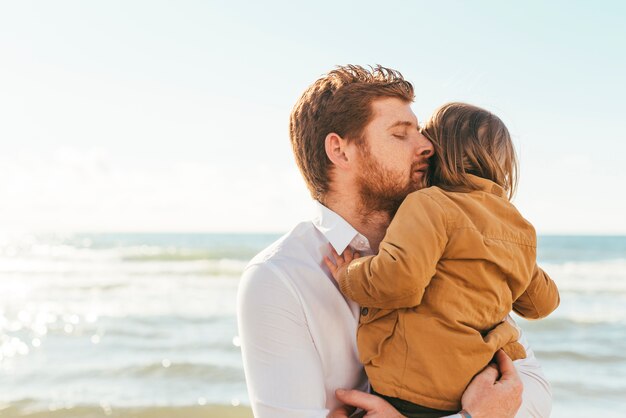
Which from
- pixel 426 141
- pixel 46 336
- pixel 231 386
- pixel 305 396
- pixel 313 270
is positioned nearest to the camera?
pixel 305 396

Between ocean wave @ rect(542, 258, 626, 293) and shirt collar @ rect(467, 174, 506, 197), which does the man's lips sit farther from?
ocean wave @ rect(542, 258, 626, 293)

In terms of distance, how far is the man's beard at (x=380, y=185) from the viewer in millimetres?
2574

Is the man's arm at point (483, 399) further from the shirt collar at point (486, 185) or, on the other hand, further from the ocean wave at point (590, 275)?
the ocean wave at point (590, 275)

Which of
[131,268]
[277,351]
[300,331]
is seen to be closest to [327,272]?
[300,331]

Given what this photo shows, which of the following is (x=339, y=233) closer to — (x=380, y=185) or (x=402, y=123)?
(x=380, y=185)

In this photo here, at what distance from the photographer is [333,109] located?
2611mm

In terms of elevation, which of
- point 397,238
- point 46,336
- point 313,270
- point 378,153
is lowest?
point 46,336

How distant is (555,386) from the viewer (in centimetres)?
763

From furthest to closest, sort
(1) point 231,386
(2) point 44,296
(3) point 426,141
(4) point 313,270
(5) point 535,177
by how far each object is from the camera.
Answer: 1. (5) point 535,177
2. (2) point 44,296
3. (1) point 231,386
4. (3) point 426,141
5. (4) point 313,270

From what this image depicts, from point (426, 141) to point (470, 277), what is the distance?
59cm

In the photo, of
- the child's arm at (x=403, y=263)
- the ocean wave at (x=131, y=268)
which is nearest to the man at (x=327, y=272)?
the child's arm at (x=403, y=263)

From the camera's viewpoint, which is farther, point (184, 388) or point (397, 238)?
point (184, 388)

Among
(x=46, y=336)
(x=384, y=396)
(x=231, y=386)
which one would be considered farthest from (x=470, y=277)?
(x=46, y=336)

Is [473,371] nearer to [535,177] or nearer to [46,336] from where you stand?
[46,336]
